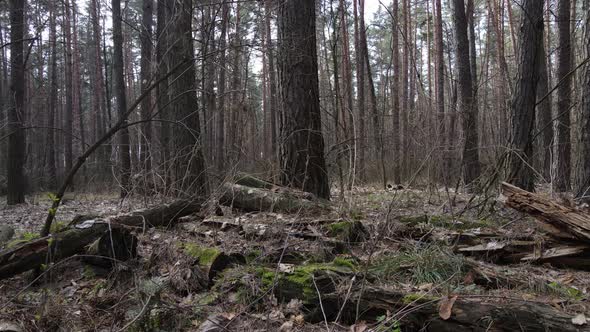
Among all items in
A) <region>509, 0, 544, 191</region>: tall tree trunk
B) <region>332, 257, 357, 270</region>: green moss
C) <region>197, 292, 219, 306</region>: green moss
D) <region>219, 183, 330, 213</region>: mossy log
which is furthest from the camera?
<region>509, 0, 544, 191</region>: tall tree trunk

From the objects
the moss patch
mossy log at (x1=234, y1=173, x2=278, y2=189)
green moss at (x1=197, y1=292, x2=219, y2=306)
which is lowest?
green moss at (x1=197, y1=292, x2=219, y2=306)

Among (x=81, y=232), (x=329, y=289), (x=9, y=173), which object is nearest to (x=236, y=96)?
(x=81, y=232)

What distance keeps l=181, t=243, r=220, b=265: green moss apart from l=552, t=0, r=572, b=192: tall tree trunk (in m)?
5.32

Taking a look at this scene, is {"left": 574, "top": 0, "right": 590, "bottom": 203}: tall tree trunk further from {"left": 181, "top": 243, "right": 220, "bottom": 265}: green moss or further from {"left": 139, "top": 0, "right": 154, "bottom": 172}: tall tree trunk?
{"left": 139, "top": 0, "right": 154, "bottom": 172}: tall tree trunk

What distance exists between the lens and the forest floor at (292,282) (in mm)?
2627

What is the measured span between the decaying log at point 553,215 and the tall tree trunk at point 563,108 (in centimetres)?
338

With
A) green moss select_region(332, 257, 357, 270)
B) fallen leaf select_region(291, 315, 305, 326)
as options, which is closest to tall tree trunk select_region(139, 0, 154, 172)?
green moss select_region(332, 257, 357, 270)

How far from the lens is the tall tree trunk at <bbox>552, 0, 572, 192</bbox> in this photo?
692cm

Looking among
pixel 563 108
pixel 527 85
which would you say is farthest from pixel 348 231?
pixel 563 108

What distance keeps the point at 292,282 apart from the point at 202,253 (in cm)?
90

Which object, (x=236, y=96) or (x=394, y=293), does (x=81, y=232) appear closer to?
(x=394, y=293)

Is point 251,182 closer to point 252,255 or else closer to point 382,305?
point 252,255

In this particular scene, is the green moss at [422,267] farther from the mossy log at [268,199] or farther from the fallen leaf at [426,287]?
the mossy log at [268,199]

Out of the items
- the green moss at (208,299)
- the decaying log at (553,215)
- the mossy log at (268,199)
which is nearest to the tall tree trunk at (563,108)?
the decaying log at (553,215)
